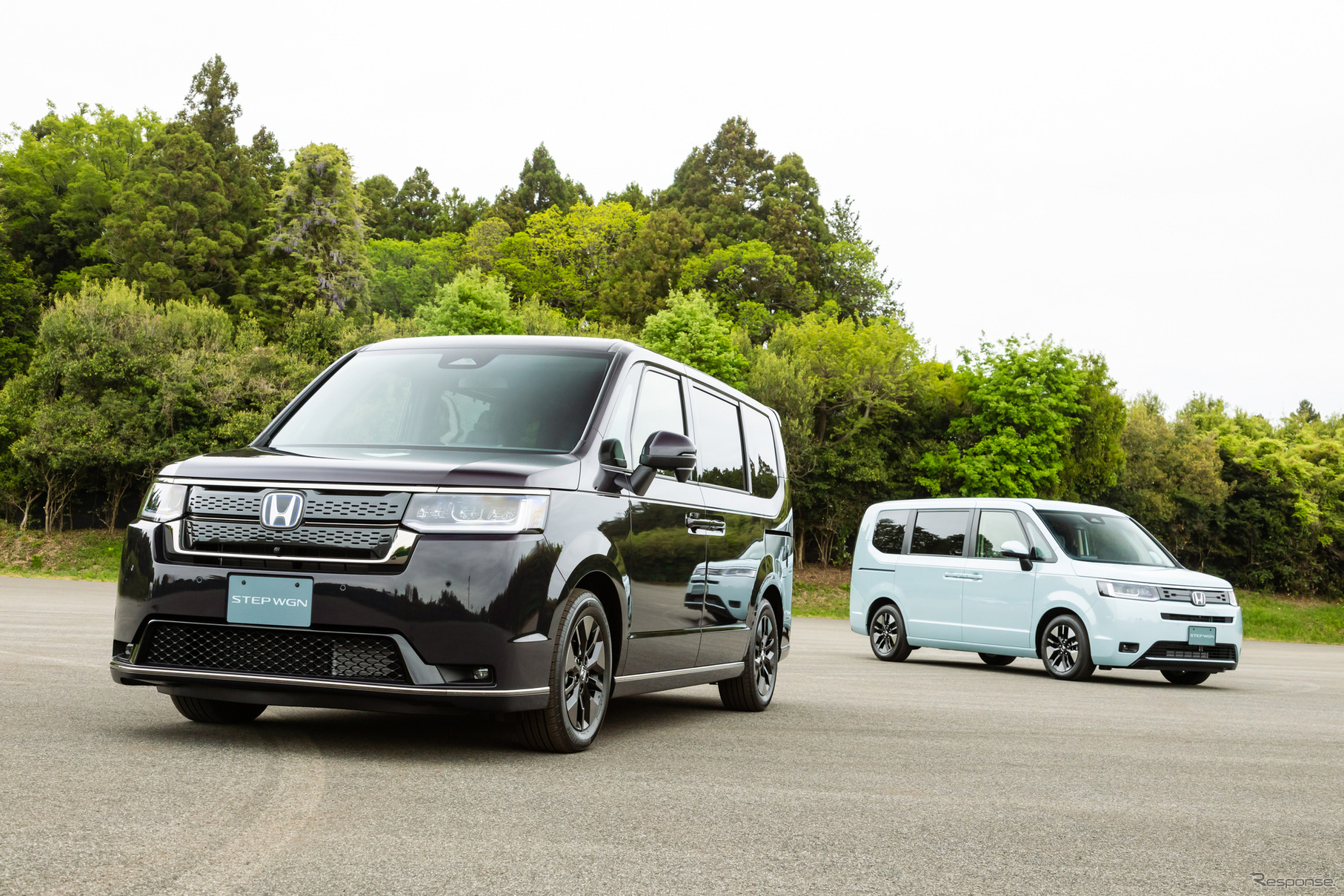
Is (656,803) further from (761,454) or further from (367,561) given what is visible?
(761,454)

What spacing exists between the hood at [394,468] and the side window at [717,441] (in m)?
2.00

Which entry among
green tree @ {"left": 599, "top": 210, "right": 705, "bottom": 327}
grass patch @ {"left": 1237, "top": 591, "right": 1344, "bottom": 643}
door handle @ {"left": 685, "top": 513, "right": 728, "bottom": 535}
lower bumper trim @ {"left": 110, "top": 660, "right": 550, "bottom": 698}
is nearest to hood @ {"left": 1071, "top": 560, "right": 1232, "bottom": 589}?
door handle @ {"left": 685, "top": 513, "right": 728, "bottom": 535}

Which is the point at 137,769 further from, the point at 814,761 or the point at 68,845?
the point at 814,761

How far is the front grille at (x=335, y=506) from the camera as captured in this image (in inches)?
227

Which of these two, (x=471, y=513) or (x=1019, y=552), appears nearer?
(x=471, y=513)

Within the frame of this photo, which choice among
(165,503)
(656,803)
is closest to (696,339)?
(165,503)

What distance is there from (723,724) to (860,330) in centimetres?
4686

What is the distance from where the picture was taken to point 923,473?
52.2 metres

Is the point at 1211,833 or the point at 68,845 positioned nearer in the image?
the point at 68,845

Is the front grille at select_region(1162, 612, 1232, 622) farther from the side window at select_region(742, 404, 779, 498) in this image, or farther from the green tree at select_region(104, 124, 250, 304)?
the green tree at select_region(104, 124, 250, 304)

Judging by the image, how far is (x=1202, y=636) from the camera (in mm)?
14023

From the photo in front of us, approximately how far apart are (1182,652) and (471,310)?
48.8 meters

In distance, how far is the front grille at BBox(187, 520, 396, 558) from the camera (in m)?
5.74

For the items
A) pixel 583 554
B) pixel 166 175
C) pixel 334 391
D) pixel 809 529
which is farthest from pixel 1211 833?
pixel 166 175
